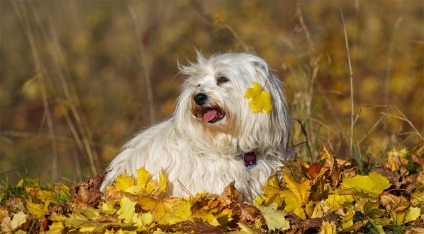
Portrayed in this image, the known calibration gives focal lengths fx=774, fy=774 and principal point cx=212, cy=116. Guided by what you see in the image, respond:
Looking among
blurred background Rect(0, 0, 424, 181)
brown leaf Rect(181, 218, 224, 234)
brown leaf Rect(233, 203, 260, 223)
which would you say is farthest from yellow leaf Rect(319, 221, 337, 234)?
blurred background Rect(0, 0, 424, 181)

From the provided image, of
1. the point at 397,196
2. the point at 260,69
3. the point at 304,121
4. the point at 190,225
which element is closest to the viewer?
the point at 190,225

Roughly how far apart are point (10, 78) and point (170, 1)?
329 cm

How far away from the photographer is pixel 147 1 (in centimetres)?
1413

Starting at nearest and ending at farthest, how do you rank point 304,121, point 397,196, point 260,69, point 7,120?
point 397,196 → point 260,69 → point 304,121 → point 7,120

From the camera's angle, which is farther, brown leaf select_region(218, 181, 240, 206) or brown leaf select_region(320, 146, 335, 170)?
brown leaf select_region(320, 146, 335, 170)

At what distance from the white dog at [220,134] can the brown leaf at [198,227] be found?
602mm

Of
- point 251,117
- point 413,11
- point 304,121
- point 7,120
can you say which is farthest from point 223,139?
point 413,11

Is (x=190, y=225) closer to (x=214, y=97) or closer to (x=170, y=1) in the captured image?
(x=214, y=97)

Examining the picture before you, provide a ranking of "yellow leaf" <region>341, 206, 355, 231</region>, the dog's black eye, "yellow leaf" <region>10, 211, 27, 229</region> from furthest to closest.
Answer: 1. the dog's black eye
2. "yellow leaf" <region>10, 211, 27, 229</region>
3. "yellow leaf" <region>341, 206, 355, 231</region>

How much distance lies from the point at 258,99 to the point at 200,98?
343 mm

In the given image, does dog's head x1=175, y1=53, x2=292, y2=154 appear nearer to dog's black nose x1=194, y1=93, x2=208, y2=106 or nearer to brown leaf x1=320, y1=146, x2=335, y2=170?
dog's black nose x1=194, y1=93, x2=208, y2=106

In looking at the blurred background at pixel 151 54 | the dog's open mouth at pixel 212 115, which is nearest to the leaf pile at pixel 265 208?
the dog's open mouth at pixel 212 115

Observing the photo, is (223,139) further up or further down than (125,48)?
further up

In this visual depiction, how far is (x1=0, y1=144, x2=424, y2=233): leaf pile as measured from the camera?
3951mm
